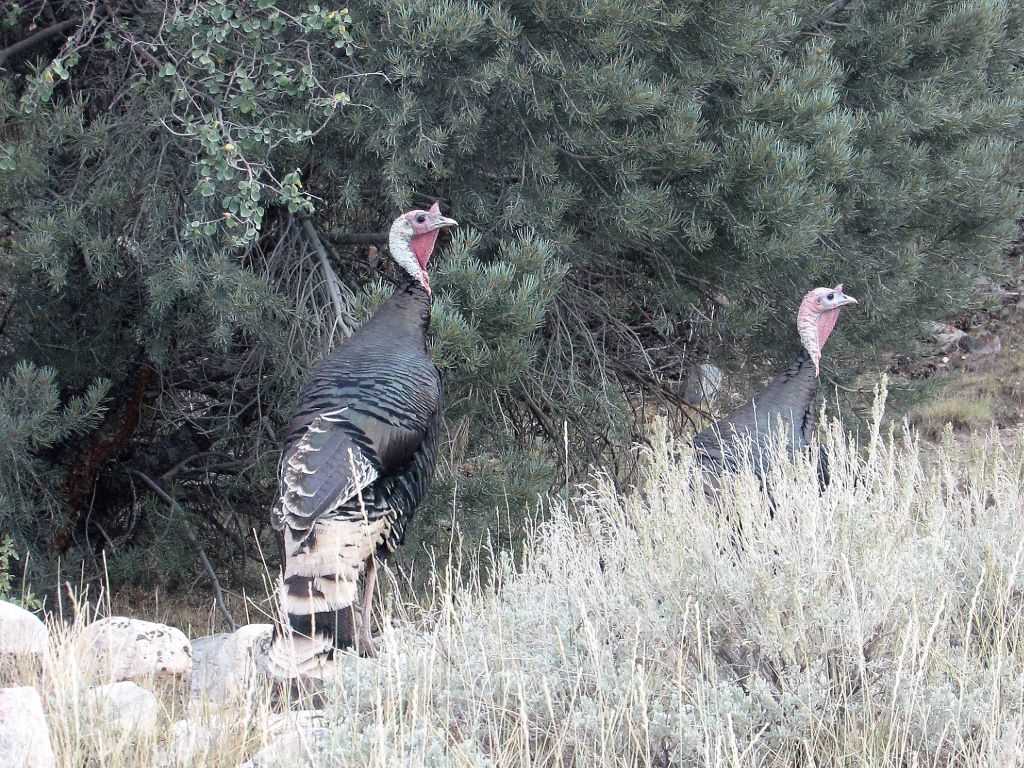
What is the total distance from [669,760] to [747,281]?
3960mm

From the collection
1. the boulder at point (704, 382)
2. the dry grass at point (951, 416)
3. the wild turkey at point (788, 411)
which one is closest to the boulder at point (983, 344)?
the dry grass at point (951, 416)

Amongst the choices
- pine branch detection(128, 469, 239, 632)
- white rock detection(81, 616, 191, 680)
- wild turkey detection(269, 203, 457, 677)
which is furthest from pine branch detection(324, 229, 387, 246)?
white rock detection(81, 616, 191, 680)

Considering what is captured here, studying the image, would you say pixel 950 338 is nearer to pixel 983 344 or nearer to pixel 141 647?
pixel 983 344

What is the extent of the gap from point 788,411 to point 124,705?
12.9ft

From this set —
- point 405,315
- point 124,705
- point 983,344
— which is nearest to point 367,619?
point 405,315

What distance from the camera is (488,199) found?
20.8 ft

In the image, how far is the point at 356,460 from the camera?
4.92 metres

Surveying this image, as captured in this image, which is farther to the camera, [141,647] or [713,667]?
[141,647]

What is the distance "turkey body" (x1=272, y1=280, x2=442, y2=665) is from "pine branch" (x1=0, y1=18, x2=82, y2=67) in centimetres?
269

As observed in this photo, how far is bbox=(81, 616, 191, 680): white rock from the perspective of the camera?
4598 millimetres

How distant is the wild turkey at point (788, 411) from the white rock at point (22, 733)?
346cm

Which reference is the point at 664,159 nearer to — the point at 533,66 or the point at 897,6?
the point at 533,66

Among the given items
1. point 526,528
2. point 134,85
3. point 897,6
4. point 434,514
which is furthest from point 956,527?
point 134,85

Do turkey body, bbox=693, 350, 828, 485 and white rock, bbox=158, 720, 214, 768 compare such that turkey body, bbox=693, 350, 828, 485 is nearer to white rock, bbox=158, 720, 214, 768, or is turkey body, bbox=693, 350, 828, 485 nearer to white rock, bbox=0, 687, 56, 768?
white rock, bbox=158, 720, 214, 768
